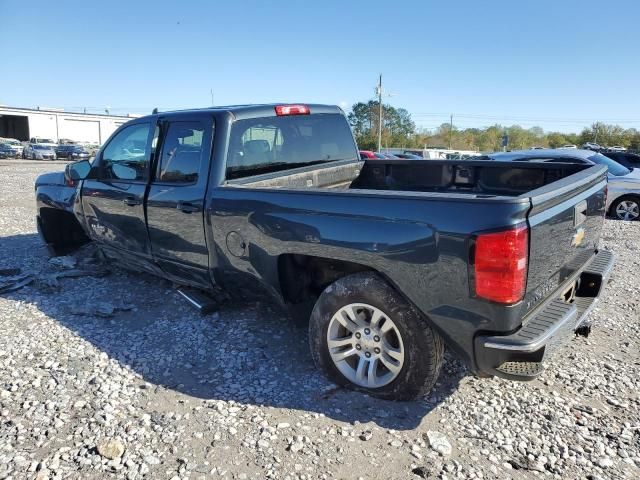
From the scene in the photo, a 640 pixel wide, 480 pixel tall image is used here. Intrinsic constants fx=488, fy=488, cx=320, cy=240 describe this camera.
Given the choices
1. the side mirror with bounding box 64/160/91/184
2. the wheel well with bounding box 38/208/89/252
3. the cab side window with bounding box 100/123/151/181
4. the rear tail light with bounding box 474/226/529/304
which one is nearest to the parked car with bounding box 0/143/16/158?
the wheel well with bounding box 38/208/89/252

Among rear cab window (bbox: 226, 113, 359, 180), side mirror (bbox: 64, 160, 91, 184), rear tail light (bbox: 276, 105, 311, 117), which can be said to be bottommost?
side mirror (bbox: 64, 160, 91, 184)

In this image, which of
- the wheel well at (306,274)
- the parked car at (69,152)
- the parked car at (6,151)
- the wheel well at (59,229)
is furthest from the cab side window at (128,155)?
the parked car at (6,151)

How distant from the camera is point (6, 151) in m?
40.6

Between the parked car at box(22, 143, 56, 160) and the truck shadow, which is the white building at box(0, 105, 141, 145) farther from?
the truck shadow

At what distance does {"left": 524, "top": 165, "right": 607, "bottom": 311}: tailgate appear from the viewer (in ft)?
8.61

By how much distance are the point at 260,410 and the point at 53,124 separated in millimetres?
74690

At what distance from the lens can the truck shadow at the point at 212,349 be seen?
315cm

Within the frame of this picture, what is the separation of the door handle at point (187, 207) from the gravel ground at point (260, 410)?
3.46 ft

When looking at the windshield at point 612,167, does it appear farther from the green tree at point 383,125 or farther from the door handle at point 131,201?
the green tree at point 383,125

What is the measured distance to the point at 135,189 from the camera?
4.50 meters

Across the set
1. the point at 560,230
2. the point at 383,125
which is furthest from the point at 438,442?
the point at 383,125

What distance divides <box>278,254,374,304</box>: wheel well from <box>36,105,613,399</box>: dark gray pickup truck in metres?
0.01

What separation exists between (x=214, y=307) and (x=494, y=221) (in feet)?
9.06

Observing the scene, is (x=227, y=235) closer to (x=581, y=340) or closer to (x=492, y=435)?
(x=492, y=435)
